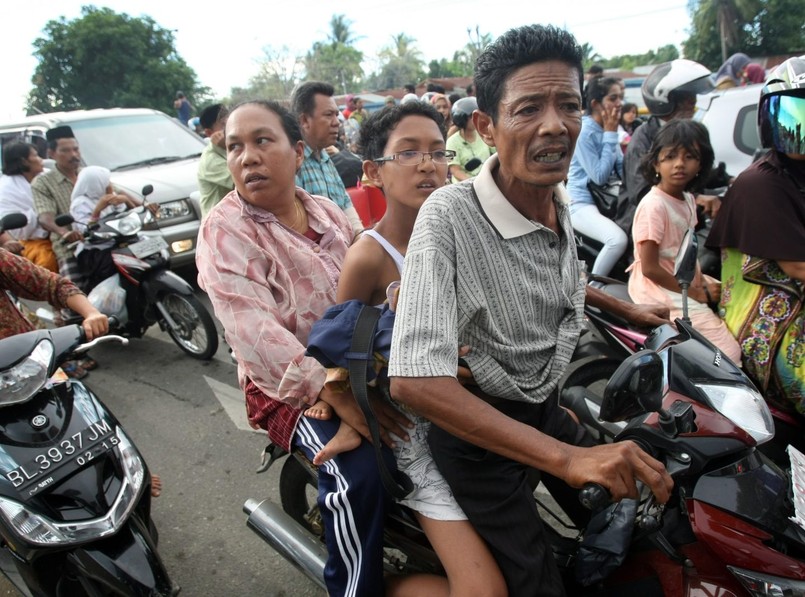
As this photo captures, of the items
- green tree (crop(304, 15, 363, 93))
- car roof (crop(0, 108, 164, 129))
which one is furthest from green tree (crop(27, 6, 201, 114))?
car roof (crop(0, 108, 164, 129))

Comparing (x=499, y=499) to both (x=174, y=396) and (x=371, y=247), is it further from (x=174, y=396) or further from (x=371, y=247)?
(x=174, y=396)

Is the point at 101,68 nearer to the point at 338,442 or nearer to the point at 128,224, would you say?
the point at 128,224

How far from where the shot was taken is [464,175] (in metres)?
5.05

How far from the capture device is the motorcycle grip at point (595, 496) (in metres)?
1.12

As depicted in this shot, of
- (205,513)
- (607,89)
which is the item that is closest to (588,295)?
(205,513)

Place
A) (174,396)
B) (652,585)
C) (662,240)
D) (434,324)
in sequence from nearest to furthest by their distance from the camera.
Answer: (434,324) < (652,585) < (662,240) < (174,396)

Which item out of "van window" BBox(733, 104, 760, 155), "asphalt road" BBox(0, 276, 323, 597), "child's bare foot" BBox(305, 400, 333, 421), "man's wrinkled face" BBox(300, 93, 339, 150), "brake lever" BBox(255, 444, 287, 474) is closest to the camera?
"child's bare foot" BBox(305, 400, 333, 421)

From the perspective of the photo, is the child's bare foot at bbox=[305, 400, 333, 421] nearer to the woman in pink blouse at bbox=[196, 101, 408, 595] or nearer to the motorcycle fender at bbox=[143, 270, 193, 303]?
the woman in pink blouse at bbox=[196, 101, 408, 595]

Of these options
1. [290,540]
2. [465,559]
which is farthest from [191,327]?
[465,559]

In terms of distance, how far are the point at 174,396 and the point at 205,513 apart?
1386mm

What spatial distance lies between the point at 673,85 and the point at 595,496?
12.6 ft

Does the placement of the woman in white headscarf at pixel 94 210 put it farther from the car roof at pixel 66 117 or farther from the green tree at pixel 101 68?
the green tree at pixel 101 68

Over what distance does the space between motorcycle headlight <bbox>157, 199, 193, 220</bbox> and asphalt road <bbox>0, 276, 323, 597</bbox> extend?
1393mm

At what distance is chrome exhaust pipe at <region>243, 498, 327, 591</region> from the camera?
1.83 metres
